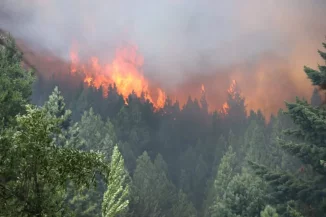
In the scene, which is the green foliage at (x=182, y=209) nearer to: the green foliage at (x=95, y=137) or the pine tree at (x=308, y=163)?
the green foliage at (x=95, y=137)

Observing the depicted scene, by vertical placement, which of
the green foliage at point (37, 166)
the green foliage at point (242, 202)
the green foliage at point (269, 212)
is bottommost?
the green foliage at point (37, 166)

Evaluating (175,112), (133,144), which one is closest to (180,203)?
(133,144)

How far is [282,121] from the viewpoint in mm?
75875

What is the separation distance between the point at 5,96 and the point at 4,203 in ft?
52.5

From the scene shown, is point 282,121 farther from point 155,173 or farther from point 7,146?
point 7,146

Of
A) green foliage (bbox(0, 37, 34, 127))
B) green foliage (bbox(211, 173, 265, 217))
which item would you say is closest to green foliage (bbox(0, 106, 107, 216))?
green foliage (bbox(0, 37, 34, 127))

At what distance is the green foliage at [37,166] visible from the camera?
6109 millimetres

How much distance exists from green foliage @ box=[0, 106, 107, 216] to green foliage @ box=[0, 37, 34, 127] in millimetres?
12448

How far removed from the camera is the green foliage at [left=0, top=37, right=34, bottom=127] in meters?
21.0

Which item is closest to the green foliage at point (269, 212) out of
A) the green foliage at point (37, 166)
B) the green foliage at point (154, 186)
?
the green foliage at point (37, 166)

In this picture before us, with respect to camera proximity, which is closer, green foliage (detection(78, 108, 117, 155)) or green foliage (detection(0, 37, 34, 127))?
green foliage (detection(0, 37, 34, 127))

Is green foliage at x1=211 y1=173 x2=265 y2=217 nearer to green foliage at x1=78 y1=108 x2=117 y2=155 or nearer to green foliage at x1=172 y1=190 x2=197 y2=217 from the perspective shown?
green foliage at x1=78 y1=108 x2=117 y2=155

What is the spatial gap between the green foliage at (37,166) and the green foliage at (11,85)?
12448mm

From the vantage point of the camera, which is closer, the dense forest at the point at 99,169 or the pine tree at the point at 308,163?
the dense forest at the point at 99,169
